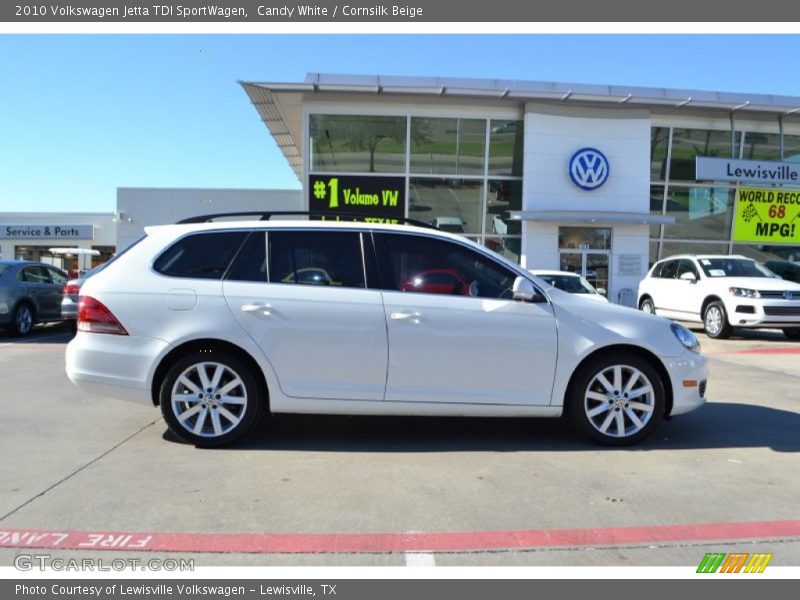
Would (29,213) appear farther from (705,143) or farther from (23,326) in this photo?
(705,143)

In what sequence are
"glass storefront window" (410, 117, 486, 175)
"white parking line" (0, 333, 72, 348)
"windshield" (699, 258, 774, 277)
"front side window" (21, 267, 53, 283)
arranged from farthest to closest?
"glass storefront window" (410, 117, 486, 175) < "windshield" (699, 258, 774, 277) < "front side window" (21, 267, 53, 283) < "white parking line" (0, 333, 72, 348)

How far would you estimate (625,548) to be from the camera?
3.21m

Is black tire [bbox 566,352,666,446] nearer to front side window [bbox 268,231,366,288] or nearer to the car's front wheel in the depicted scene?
front side window [bbox 268,231,366,288]

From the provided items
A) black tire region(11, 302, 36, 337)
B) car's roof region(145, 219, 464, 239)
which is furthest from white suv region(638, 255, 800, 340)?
black tire region(11, 302, 36, 337)

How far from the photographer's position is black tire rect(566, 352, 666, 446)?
4.83m

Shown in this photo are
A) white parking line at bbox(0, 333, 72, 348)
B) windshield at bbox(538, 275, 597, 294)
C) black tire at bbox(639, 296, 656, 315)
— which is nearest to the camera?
white parking line at bbox(0, 333, 72, 348)

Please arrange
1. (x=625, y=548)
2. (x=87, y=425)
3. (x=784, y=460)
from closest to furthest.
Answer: (x=625, y=548)
(x=784, y=460)
(x=87, y=425)

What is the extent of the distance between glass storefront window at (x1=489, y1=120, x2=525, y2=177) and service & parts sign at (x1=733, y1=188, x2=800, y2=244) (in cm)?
785

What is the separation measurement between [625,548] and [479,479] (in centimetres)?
117

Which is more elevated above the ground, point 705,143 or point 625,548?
point 705,143

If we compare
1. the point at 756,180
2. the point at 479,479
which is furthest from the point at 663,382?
the point at 756,180

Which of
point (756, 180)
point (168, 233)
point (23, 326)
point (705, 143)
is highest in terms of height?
point (705, 143)

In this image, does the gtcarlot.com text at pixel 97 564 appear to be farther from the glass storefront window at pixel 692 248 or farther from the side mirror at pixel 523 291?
the glass storefront window at pixel 692 248

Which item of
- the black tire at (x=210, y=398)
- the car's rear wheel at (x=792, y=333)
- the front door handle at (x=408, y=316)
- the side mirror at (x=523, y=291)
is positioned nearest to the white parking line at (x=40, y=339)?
the black tire at (x=210, y=398)
